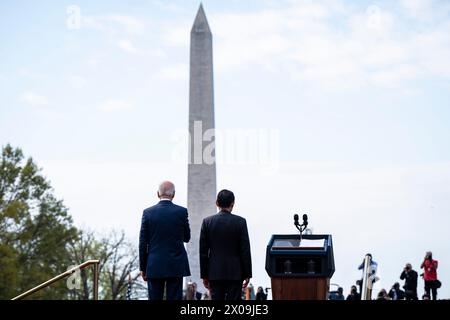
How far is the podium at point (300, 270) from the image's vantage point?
40.8 ft

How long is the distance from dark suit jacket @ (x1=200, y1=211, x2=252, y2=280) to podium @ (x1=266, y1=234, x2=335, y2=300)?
0.89 metres

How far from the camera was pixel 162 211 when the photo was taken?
464 inches

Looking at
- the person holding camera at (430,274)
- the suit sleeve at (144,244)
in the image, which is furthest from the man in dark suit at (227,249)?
the person holding camera at (430,274)

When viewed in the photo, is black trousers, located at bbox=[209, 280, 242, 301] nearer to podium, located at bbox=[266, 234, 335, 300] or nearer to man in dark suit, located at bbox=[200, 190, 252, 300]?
man in dark suit, located at bbox=[200, 190, 252, 300]

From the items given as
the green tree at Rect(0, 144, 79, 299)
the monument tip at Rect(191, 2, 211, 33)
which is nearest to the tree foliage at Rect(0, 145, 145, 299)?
the green tree at Rect(0, 144, 79, 299)

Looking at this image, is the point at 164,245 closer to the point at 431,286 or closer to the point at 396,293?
the point at 431,286

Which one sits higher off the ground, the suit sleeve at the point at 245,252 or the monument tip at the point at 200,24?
the monument tip at the point at 200,24

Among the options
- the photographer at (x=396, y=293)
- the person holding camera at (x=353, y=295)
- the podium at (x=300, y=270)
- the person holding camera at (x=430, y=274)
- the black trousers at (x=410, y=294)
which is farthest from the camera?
the photographer at (x=396, y=293)

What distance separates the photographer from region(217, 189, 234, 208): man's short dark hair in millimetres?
11531

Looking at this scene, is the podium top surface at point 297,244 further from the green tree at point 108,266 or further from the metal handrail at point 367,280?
the green tree at point 108,266

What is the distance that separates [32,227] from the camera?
179ft

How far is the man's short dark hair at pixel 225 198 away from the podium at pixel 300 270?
1207 mm

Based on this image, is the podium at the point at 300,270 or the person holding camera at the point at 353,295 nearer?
the podium at the point at 300,270
